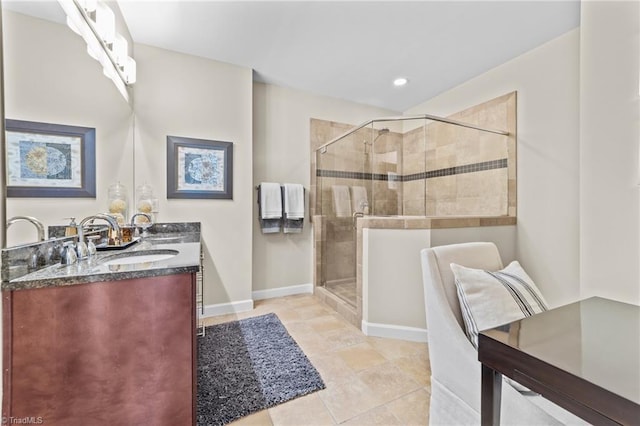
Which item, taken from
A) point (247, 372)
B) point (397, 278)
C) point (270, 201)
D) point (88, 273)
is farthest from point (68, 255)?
point (397, 278)

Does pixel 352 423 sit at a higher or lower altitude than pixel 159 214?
lower

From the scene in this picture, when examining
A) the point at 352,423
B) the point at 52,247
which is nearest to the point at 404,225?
the point at 352,423

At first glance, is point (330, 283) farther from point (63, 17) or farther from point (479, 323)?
point (63, 17)

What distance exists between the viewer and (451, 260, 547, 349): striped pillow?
1.00 m

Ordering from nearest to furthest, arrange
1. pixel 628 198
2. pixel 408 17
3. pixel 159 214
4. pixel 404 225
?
1. pixel 628 198
2. pixel 408 17
3. pixel 404 225
4. pixel 159 214

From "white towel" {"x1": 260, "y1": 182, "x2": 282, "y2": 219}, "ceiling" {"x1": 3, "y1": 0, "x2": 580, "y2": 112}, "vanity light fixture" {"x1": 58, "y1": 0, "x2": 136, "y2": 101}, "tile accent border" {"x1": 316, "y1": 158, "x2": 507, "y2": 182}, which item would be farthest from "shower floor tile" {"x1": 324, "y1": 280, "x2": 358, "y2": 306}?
"vanity light fixture" {"x1": 58, "y1": 0, "x2": 136, "y2": 101}

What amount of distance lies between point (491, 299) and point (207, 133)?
2.63 m

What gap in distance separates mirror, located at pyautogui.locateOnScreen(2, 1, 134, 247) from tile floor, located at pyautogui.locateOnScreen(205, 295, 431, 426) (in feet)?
4.35

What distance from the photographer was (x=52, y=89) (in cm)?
115

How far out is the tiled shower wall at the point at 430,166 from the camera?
8.58 ft

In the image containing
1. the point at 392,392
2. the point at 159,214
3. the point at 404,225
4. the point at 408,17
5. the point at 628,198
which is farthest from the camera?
the point at 159,214

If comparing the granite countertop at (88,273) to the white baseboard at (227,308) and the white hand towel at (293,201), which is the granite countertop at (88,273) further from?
the white hand towel at (293,201)

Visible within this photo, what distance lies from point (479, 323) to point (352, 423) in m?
0.81

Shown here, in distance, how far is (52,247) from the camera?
42.7 inches
